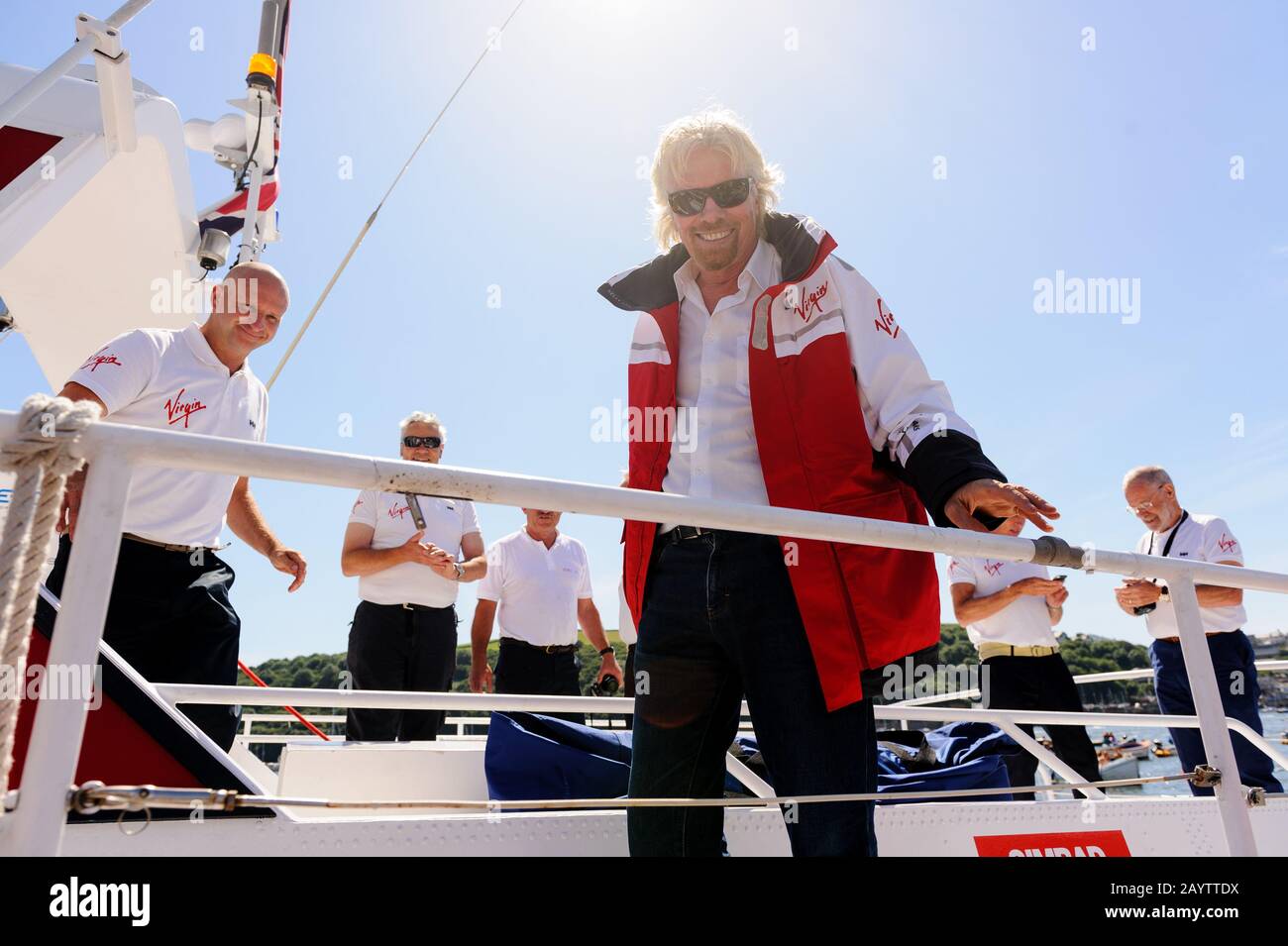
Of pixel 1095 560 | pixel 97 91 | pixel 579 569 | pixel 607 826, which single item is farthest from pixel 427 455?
pixel 1095 560

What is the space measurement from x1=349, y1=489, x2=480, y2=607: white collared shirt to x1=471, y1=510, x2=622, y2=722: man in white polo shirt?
28.9 inches

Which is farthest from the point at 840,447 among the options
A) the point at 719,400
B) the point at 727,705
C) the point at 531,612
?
the point at 531,612

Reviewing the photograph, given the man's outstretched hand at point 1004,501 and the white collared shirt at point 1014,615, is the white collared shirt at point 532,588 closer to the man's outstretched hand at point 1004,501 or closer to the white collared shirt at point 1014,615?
the white collared shirt at point 1014,615

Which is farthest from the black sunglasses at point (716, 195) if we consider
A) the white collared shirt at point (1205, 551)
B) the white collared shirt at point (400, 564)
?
the white collared shirt at point (1205, 551)

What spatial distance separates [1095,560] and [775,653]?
0.61 meters

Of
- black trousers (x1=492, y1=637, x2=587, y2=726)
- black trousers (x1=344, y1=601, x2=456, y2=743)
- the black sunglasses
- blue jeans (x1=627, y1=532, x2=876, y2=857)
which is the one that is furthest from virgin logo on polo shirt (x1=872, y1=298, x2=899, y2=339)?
black trousers (x1=492, y1=637, x2=587, y2=726)

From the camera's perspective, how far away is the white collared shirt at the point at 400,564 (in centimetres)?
448

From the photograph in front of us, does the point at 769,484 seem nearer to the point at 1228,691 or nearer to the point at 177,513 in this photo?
the point at 177,513

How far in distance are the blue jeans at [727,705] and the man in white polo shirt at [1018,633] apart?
3242 millimetres
